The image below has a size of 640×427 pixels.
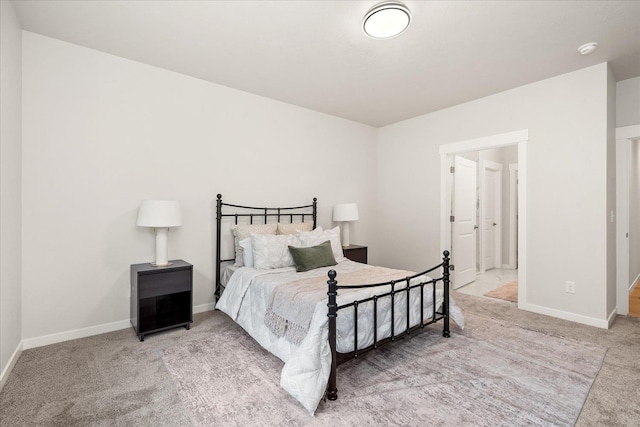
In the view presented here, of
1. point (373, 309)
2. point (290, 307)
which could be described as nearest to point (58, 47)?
point (290, 307)

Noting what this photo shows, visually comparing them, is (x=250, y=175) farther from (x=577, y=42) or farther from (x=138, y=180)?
(x=577, y=42)

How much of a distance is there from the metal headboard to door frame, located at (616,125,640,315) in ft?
11.8

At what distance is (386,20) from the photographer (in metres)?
2.23

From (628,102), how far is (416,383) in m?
3.93

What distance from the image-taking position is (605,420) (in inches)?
67.3

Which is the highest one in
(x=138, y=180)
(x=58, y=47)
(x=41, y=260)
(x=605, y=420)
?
(x=58, y=47)

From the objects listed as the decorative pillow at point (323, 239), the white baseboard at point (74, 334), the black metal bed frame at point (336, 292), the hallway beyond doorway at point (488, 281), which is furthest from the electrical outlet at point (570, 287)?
the white baseboard at point (74, 334)

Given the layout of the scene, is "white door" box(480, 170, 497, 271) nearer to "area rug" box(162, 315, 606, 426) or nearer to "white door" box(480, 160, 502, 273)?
"white door" box(480, 160, 502, 273)

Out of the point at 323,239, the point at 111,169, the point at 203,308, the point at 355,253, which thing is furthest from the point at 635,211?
the point at 111,169

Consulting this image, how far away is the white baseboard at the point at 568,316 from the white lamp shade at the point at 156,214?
405cm

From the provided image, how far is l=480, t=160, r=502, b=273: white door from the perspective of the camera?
570cm

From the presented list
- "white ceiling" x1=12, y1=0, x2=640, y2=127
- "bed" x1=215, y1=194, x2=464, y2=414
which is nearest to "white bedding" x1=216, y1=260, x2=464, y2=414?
"bed" x1=215, y1=194, x2=464, y2=414

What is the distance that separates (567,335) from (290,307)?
2683 millimetres

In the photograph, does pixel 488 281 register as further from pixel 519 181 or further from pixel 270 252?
pixel 270 252
